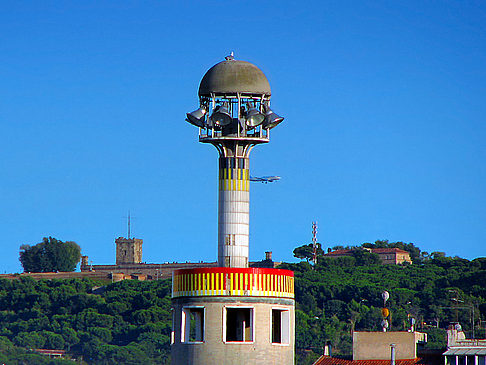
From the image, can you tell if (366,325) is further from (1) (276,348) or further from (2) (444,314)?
(1) (276,348)

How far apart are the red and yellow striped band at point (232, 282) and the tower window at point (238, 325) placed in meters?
1.02

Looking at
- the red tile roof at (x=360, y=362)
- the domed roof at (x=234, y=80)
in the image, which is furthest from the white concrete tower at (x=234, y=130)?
the red tile roof at (x=360, y=362)

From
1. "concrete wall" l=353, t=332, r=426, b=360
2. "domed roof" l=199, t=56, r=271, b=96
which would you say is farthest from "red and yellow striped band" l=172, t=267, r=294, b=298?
"concrete wall" l=353, t=332, r=426, b=360

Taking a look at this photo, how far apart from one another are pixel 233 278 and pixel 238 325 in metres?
2.32

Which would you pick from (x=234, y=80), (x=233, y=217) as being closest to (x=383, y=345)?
(x=233, y=217)

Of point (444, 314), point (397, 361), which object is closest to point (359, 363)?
point (397, 361)

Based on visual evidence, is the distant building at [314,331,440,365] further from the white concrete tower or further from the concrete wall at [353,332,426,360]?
the white concrete tower

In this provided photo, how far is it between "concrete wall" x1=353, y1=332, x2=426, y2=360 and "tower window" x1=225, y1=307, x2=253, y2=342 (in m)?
22.8

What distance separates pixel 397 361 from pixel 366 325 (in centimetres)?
12330

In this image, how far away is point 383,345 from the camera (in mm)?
75688

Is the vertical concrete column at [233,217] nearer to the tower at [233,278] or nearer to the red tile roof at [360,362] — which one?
the tower at [233,278]

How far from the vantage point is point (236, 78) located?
2122 inches

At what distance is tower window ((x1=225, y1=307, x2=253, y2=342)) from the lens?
→ 172ft

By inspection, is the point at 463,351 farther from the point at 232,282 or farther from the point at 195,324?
the point at 232,282
